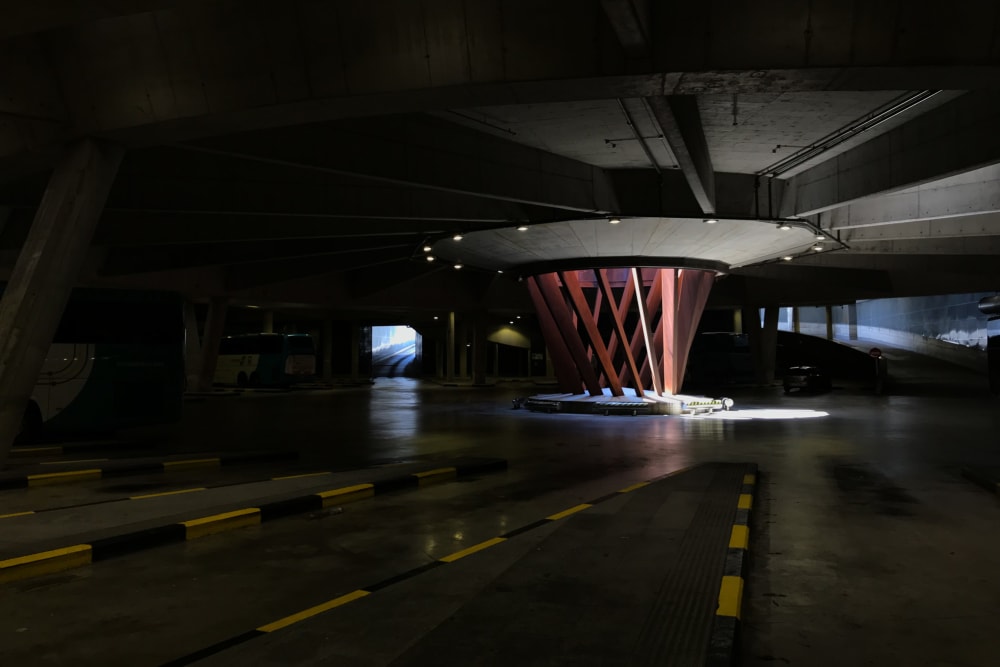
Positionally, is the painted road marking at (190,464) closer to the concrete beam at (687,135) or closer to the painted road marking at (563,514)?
the painted road marking at (563,514)

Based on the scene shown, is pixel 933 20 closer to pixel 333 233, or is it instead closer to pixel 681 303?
pixel 333 233

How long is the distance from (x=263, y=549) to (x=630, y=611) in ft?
11.7

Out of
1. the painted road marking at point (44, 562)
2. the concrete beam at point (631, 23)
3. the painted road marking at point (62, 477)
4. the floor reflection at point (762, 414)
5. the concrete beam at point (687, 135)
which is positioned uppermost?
the concrete beam at point (687, 135)

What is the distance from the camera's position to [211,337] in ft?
113

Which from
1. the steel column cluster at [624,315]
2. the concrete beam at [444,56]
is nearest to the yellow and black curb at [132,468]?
the concrete beam at [444,56]

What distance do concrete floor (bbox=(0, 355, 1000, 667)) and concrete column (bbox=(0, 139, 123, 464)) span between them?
5.77 feet

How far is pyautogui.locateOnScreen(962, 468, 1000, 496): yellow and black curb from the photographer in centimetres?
919

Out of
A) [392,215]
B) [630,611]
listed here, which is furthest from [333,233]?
[630,611]

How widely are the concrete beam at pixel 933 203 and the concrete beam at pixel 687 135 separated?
17.9 feet

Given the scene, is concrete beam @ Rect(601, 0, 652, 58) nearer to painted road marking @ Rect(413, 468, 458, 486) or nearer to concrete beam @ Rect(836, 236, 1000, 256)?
painted road marking @ Rect(413, 468, 458, 486)

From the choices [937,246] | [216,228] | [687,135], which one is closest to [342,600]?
[687,135]

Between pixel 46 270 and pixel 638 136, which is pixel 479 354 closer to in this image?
pixel 638 136

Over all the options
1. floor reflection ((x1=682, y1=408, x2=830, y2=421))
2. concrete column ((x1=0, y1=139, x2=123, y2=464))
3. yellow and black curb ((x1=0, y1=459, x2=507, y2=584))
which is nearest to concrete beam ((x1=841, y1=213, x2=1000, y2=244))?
floor reflection ((x1=682, y1=408, x2=830, y2=421))

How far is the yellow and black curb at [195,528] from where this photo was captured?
565 centimetres
